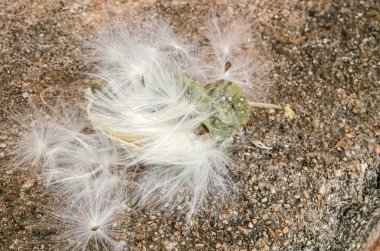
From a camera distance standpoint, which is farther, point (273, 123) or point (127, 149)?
point (273, 123)

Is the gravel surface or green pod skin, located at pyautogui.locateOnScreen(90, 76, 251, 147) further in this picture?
green pod skin, located at pyautogui.locateOnScreen(90, 76, 251, 147)

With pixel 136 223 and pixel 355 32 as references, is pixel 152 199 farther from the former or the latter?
pixel 355 32

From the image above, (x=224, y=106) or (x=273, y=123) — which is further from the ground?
(x=224, y=106)

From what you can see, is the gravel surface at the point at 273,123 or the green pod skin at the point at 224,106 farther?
the green pod skin at the point at 224,106

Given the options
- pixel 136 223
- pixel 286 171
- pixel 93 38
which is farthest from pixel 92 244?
pixel 93 38

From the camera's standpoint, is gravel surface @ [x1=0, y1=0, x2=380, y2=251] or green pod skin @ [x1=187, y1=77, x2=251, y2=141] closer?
gravel surface @ [x1=0, y1=0, x2=380, y2=251]

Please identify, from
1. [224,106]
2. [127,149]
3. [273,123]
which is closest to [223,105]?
[224,106]

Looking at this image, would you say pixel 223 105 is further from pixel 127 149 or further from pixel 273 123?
pixel 127 149
